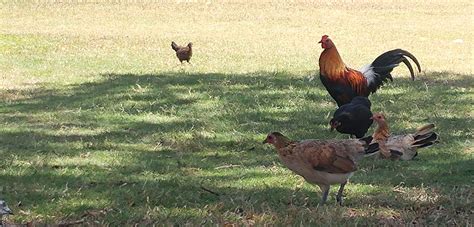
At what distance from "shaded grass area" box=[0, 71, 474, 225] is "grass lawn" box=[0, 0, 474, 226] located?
0.8 inches

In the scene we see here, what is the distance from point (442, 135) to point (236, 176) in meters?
2.72

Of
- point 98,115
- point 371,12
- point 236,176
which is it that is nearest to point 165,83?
point 98,115

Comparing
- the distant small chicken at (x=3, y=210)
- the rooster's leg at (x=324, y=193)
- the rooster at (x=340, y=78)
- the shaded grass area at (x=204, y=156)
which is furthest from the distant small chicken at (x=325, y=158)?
the rooster at (x=340, y=78)

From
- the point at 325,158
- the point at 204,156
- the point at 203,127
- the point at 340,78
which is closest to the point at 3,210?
the point at 325,158

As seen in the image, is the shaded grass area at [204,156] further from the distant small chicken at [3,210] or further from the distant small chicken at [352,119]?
the distant small chicken at [352,119]

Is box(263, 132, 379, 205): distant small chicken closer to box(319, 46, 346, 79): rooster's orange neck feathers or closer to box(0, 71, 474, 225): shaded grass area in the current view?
box(0, 71, 474, 225): shaded grass area

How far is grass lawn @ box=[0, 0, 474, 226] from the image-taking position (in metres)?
5.97

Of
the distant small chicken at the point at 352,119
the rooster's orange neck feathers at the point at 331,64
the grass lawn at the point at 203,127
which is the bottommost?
the grass lawn at the point at 203,127

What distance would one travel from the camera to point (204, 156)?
789cm

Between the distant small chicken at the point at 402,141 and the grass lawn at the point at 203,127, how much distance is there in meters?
0.15

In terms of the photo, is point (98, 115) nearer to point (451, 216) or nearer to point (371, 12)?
point (451, 216)

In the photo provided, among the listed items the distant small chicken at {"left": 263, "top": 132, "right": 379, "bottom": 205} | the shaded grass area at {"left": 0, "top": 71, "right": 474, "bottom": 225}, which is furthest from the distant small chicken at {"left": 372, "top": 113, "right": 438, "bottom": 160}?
the distant small chicken at {"left": 263, "top": 132, "right": 379, "bottom": 205}

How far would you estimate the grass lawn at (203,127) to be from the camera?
5.97 m

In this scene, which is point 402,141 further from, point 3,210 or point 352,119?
point 3,210
